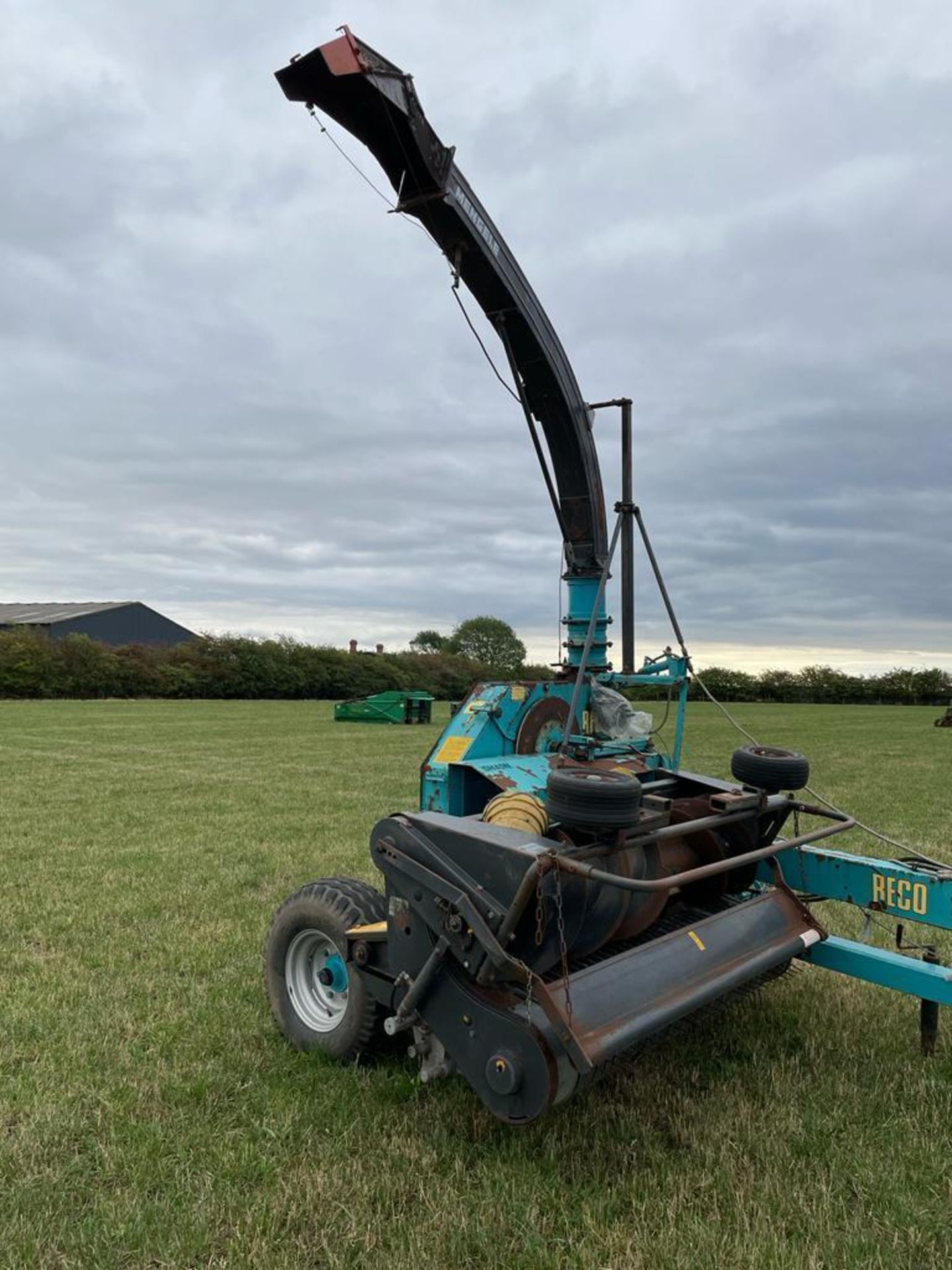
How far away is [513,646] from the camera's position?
60.0 meters

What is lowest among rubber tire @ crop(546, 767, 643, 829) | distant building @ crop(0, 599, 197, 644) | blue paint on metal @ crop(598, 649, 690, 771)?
rubber tire @ crop(546, 767, 643, 829)

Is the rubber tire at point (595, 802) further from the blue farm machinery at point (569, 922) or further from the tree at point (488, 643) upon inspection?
the tree at point (488, 643)

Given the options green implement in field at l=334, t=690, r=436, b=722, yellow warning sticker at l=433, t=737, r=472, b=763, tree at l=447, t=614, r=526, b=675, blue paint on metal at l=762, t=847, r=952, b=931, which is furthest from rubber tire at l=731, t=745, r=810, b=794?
tree at l=447, t=614, r=526, b=675

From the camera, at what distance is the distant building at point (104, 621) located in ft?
170

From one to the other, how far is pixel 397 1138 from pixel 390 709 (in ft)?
77.0

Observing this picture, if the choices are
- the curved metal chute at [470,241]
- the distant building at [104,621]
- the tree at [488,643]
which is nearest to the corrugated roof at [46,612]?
the distant building at [104,621]

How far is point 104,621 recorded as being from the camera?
178 ft

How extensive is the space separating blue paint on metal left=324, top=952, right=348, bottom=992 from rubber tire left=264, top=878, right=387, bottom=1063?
0.45 ft

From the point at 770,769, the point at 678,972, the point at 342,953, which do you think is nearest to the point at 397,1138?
the point at 342,953

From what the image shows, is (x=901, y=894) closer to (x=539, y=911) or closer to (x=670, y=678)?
(x=539, y=911)

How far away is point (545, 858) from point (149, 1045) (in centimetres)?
219

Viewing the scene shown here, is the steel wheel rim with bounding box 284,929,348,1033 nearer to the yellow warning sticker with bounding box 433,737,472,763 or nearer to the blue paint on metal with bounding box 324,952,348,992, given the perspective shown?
the blue paint on metal with bounding box 324,952,348,992

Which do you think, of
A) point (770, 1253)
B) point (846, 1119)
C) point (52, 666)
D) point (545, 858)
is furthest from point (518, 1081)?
point (52, 666)

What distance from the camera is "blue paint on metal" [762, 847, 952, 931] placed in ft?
11.8
